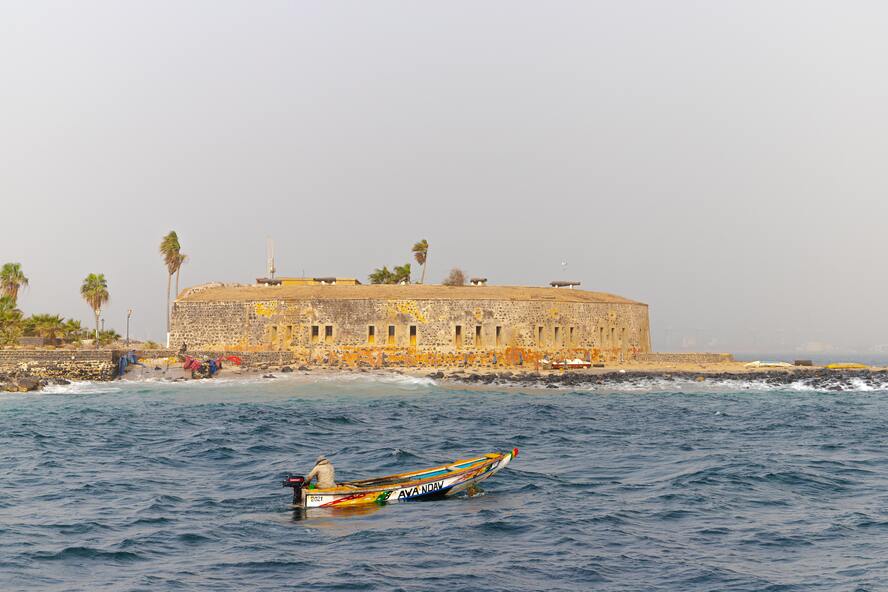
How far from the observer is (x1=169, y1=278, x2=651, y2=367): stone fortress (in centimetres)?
5038

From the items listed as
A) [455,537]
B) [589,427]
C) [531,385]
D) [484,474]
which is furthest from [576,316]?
[455,537]

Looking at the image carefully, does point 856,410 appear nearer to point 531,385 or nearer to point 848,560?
point 531,385

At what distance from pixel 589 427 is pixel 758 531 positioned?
1396 centimetres

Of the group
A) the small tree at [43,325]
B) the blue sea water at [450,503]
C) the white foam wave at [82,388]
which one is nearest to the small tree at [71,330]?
the small tree at [43,325]

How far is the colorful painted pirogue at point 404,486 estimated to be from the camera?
16078 mm

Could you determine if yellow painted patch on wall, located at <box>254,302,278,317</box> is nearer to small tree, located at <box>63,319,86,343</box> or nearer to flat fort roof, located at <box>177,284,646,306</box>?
flat fort roof, located at <box>177,284,646,306</box>

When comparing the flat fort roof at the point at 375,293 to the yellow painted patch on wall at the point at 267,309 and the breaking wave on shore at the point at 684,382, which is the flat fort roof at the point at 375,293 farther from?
the breaking wave on shore at the point at 684,382

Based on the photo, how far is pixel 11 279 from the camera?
55906 millimetres

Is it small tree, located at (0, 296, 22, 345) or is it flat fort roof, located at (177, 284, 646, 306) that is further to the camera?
flat fort roof, located at (177, 284, 646, 306)

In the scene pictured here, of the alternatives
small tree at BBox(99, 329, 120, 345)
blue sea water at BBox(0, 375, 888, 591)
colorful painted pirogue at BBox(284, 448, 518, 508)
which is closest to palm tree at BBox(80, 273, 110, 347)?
small tree at BBox(99, 329, 120, 345)

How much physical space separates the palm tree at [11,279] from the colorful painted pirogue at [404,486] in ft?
151

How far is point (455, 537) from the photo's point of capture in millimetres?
14172

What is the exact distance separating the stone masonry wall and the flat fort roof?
0.47 m

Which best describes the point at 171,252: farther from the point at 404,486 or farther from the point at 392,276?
the point at 404,486
